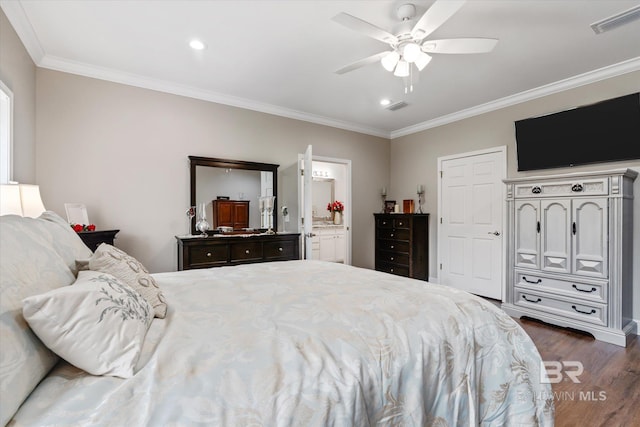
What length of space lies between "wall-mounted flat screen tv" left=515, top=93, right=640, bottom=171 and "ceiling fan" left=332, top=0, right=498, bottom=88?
6.65ft

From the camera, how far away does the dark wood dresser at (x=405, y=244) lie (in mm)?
4621

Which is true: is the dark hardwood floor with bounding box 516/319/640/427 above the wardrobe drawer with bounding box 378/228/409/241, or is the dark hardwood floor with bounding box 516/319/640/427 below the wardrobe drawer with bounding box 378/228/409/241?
below

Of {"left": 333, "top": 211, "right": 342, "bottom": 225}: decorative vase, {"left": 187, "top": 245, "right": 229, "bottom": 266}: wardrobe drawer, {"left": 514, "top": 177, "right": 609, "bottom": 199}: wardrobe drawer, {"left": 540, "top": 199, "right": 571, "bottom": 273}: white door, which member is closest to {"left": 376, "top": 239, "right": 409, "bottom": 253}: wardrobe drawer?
{"left": 333, "top": 211, "right": 342, "bottom": 225}: decorative vase

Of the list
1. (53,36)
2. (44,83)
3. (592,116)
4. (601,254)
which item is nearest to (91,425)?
(53,36)

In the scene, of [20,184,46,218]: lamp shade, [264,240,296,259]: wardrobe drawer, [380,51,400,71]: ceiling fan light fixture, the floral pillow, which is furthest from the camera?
[264,240,296,259]: wardrobe drawer

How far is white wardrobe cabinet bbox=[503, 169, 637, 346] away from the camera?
2.74 meters

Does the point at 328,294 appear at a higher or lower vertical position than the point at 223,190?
lower

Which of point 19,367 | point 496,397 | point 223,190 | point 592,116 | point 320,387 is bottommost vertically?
point 496,397

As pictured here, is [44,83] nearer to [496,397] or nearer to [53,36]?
[53,36]

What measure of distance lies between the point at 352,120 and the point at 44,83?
3732 mm

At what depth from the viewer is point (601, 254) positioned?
2811 mm

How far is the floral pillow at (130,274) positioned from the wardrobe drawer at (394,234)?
396 cm

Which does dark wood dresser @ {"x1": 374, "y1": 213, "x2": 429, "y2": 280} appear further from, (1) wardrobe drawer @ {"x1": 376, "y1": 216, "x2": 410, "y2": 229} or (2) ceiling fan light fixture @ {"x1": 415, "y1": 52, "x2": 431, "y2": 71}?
(2) ceiling fan light fixture @ {"x1": 415, "y1": 52, "x2": 431, "y2": 71}

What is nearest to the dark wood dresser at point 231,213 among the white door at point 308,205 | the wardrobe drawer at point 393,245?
the white door at point 308,205
